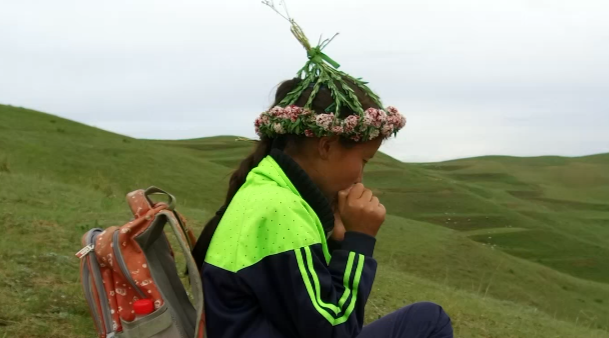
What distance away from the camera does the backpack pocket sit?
214 cm

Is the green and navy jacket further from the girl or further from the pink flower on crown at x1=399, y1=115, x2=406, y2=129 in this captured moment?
the pink flower on crown at x1=399, y1=115, x2=406, y2=129

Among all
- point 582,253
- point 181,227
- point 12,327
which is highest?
point 181,227

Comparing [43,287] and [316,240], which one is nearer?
[316,240]

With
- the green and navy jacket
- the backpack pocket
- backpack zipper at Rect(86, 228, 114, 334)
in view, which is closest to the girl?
the green and navy jacket

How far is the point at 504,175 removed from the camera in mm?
56781

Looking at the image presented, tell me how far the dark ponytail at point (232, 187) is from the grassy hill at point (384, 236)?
210 cm

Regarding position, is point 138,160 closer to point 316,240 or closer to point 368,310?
point 368,310

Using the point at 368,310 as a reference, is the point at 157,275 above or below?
above

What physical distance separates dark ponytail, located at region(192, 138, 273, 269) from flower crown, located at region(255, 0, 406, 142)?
6 centimetres

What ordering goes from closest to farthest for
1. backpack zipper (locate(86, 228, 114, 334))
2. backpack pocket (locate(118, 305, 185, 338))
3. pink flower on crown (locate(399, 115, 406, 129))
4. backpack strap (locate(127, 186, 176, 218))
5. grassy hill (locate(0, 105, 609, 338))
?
backpack pocket (locate(118, 305, 185, 338))
backpack zipper (locate(86, 228, 114, 334))
backpack strap (locate(127, 186, 176, 218))
pink flower on crown (locate(399, 115, 406, 129))
grassy hill (locate(0, 105, 609, 338))

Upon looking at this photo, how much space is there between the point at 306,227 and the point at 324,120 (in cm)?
52

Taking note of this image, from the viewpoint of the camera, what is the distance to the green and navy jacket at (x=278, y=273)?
2.15 meters

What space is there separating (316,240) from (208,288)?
0.41 m

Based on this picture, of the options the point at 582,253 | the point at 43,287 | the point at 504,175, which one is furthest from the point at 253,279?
the point at 504,175
